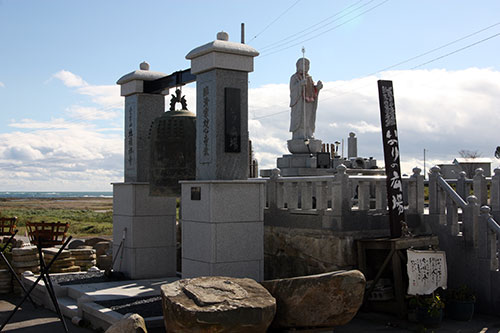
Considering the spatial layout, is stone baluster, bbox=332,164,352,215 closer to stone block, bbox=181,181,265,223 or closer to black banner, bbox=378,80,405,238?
black banner, bbox=378,80,405,238

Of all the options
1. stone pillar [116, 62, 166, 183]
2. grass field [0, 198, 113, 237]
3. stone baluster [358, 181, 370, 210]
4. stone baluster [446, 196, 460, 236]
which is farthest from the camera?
grass field [0, 198, 113, 237]

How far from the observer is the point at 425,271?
8.93 metres

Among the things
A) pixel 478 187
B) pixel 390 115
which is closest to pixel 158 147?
pixel 390 115

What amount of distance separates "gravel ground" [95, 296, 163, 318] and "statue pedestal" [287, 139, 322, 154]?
834 centimetres

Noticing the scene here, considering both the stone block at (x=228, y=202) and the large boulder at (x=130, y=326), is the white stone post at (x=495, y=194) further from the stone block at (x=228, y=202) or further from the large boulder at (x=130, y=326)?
the large boulder at (x=130, y=326)

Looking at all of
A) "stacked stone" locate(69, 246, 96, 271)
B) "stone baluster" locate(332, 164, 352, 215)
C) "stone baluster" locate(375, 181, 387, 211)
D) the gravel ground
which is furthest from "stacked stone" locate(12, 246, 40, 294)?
"stone baluster" locate(375, 181, 387, 211)

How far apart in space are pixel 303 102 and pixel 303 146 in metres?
1.58

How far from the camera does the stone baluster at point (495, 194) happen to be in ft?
36.2

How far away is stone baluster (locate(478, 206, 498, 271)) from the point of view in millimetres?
9492

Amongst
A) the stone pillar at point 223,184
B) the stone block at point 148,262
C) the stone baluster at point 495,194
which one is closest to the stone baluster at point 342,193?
the stone pillar at point 223,184

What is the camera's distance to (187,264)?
980 centimetres

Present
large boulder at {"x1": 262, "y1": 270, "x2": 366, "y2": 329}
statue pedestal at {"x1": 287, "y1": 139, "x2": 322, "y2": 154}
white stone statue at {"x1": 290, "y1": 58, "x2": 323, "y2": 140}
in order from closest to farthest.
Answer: large boulder at {"x1": 262, "y1": 270, "x2": 366, "y2": 329} < statue pedestal at {"x1": 287, "y1": 139, "x2": 322, "y2": 154} < white stone statue at {"x1": 290, "y1": 58, "x2": 323, "y2": 140}

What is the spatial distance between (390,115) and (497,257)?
3.36 m

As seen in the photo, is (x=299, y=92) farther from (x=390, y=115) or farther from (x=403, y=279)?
(x=403, y=279)
